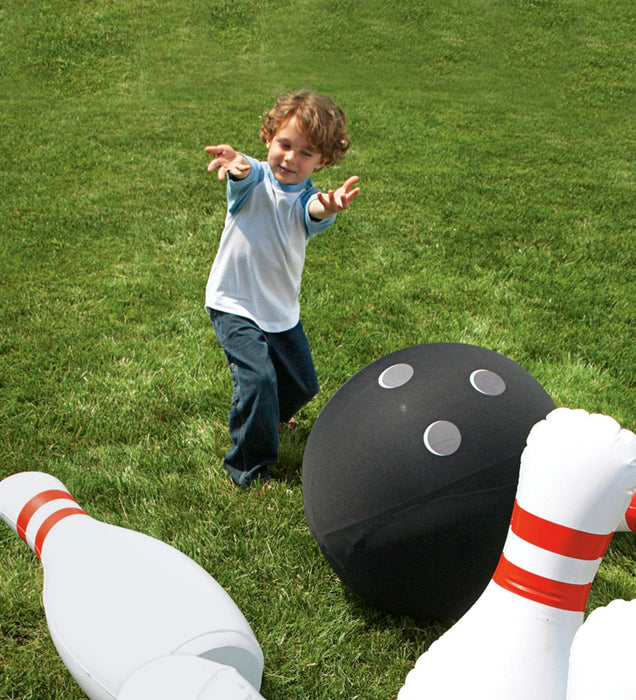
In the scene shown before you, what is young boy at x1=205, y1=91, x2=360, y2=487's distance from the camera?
2.98 m

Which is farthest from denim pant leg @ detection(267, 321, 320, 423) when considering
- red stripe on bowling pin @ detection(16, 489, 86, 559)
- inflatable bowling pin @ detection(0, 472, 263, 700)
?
inflatable bowling pin @ detection(0, 472, 263, 700)

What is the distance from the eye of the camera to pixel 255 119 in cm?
881

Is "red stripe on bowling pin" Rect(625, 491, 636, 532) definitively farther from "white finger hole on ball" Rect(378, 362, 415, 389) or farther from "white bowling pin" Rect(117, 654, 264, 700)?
"white bowling pin" Rect(117, 654, 264, 700)

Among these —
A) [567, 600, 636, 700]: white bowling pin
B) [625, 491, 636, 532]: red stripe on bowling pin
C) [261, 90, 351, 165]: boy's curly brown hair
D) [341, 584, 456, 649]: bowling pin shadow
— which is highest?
[567, 600, 636, 700]: white bowling pin

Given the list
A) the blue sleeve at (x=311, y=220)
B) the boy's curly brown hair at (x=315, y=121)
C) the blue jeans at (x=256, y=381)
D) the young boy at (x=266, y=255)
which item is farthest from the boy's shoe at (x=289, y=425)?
the boy's curly brown hair at (x=315, y=121)

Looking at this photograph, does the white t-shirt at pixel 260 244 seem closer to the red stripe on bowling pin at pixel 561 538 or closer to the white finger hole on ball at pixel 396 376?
the white finger hole on ball at pixel 396 376

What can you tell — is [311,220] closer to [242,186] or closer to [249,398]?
[242,186]

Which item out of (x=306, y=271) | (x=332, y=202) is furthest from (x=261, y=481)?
(x=306, y=271)

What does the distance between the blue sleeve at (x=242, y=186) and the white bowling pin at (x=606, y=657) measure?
2.23 metres

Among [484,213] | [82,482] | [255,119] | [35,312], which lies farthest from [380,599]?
[255,119]

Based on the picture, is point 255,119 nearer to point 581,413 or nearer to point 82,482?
point 82,482

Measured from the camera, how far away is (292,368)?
3242mm

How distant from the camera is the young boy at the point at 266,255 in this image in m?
2.98

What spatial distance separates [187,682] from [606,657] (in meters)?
0.69
